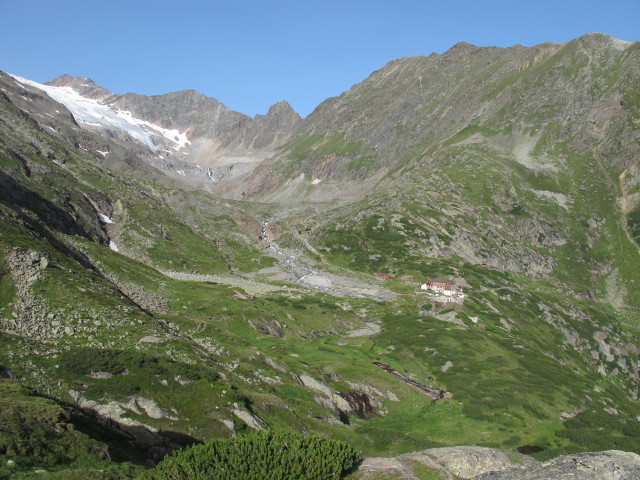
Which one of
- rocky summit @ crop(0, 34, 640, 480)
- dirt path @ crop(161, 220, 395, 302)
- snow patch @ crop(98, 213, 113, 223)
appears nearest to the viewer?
rocky summit @ crop(0, 34, 640, 480)

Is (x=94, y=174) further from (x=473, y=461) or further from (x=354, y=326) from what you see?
(x=473, y=461)

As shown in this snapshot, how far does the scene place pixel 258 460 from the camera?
19.4 m

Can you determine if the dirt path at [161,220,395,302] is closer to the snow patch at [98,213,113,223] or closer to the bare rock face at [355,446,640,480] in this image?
the snow patch at [98,213,113,223]

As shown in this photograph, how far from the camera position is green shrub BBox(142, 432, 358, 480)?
18781 millimetres

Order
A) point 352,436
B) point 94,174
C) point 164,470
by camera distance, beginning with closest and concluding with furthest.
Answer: point 164,470
point 352,436
point 94,174

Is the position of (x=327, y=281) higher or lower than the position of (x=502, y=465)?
higher

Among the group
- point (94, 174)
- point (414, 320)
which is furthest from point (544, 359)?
point (94, 174)

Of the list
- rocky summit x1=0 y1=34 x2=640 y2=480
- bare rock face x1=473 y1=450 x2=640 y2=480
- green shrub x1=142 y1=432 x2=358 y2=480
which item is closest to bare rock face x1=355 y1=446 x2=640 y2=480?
bare rock face x1=473 y1=450 x2=640 y2=480

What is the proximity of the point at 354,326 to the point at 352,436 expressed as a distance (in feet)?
209

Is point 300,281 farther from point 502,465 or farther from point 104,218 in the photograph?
point 502,465

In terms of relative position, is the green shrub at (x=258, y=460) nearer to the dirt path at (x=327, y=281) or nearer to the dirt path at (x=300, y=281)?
the dirt path at (x=300, y=281)

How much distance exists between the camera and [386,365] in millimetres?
79500

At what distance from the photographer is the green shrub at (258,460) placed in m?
18.8

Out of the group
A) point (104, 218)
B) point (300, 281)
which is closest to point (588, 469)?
point (300, 281)
